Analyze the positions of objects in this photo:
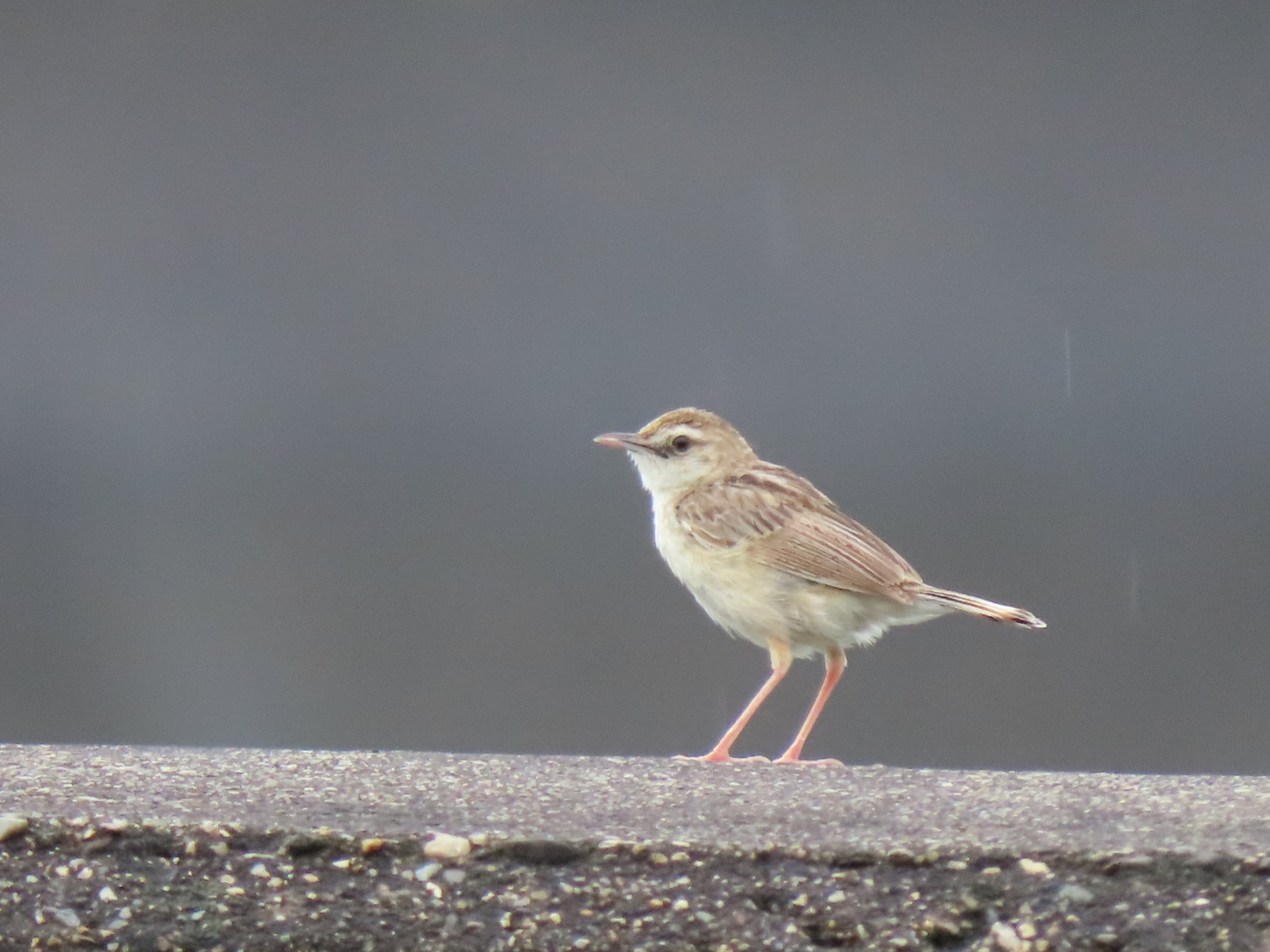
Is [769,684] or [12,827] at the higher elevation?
[769,684]

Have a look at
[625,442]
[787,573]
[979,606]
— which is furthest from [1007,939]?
[625,442]

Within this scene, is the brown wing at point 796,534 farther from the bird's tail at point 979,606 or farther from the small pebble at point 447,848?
the small pebble at point 447,848

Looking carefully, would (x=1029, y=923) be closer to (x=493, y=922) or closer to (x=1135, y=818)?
(x=1135, y=818)

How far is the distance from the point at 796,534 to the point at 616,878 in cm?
265

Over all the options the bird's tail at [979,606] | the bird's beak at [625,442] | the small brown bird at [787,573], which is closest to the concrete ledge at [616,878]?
the bird's tail at [979,606]

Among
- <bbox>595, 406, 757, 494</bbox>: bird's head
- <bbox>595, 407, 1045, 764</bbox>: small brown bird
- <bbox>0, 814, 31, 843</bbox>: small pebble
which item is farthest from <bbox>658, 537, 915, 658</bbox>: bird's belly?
<bbox>0, 814, 31, 843</bbox>: small pebble

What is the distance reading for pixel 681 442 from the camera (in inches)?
200

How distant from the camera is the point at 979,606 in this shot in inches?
173

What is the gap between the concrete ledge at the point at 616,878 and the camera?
2023 mm

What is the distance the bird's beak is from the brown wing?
9.9 inches

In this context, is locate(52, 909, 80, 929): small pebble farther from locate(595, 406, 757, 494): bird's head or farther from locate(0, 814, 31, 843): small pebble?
locate(595, 406, 757, 494): bird's head

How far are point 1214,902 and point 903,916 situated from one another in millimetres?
368

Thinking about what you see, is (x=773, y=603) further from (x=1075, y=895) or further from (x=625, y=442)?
(x=1075, y=895)

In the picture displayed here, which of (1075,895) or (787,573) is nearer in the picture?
(1075,895)
